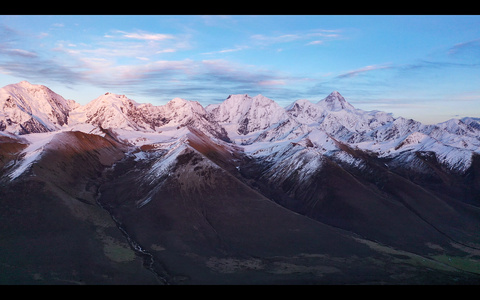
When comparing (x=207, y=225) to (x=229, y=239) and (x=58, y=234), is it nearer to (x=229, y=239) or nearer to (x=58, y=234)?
(x=229, y=239)

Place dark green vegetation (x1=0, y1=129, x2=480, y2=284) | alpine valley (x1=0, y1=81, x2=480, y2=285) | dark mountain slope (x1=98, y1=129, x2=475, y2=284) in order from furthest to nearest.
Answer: dark mountain slope (x1=98, y1=129, x2=475, y2=284) → alpine valley (x1=0, y1=81, x2=480, y2=285) → dark green vegetation (x1=0, y1=129, x2=480, y2=284)

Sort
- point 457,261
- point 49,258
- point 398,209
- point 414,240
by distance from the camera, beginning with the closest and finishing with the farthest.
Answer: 1. point 49,258
2. point 457,261
3. point 414,240
4. point 398,209

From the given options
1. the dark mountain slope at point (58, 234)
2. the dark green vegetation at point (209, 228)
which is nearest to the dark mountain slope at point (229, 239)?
the dark green vegetation at point (209, 228)

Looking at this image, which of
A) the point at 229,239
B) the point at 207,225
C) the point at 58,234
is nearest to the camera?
the point at 58,234

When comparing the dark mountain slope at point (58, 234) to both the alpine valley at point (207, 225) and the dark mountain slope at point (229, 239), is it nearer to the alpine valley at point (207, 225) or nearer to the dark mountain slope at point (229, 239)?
the alpine valley at point (207, 225)

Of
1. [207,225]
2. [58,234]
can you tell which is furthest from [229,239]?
[58,234]

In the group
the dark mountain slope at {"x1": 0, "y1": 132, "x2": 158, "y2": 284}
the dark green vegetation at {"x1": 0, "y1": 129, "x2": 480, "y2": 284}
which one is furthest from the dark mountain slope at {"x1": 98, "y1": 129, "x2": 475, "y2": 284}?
the dark mountain slope at {"x1": 0, "y1": 132, "x2": 158, "y2": 284}

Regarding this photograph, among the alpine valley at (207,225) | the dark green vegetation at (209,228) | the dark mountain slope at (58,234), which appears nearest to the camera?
the dark mountain slope at (58,234)

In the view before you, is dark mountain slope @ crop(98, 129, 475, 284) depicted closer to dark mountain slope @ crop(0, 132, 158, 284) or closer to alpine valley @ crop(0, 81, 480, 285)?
alpine valley @ crop(0, 81, 480, 285)

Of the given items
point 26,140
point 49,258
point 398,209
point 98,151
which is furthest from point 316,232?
point 26,140

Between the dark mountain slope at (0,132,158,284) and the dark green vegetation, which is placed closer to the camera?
the dark mountain slope at (0,132,158,284)
